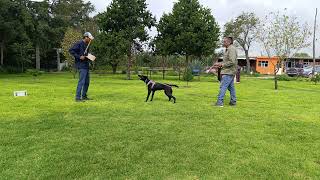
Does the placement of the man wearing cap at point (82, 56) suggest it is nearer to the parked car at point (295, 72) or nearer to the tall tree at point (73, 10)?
the parked car at point (295, 72)

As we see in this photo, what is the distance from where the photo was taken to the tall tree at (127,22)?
35.5 m

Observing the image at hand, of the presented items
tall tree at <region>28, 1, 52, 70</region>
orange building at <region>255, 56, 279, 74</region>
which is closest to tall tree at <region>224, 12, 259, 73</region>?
orange building at <region>255, 56, 279, 74</region>

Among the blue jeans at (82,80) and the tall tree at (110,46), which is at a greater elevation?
the tall tree at (110,46)

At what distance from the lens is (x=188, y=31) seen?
115 ft

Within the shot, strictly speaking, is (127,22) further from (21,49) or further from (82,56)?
(82,56)

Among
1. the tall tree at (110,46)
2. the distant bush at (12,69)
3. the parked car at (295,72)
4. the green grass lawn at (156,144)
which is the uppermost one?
the tall tree at (110,46)

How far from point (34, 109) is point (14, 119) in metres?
1.57

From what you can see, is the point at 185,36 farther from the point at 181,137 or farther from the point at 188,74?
the point at 181,137

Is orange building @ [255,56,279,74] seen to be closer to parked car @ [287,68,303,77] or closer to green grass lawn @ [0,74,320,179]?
parked car @ [287,68,303,77]

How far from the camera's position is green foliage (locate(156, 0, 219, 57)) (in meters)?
34.8

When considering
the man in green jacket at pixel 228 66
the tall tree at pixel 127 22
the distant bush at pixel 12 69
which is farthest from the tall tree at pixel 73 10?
the man in green jacket at pixel 228 66

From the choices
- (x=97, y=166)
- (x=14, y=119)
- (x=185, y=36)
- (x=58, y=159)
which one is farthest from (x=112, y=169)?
(x=185, y=36)

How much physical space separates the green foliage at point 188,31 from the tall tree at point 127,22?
1677 mm

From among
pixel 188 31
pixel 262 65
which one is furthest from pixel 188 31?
pixel 262 65
